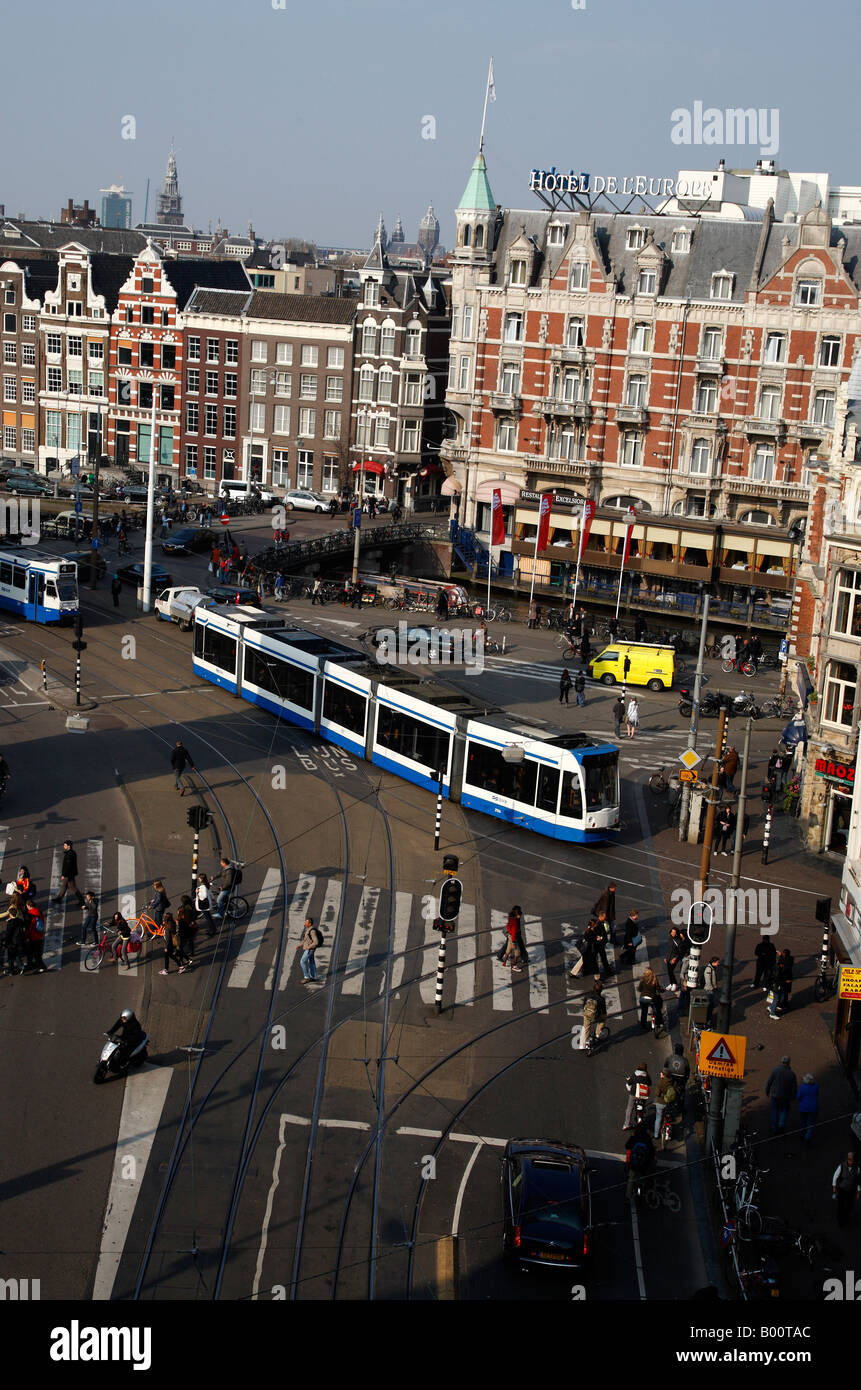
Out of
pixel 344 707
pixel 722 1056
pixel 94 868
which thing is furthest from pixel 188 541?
pixel 722 1056

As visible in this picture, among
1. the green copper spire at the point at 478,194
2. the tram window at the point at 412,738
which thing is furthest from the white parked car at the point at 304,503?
the tram window at the point at 412,738

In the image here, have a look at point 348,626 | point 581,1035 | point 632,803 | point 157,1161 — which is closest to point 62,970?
point 157,1161

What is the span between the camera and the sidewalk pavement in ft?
67.4

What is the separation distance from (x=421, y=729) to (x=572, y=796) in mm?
5113

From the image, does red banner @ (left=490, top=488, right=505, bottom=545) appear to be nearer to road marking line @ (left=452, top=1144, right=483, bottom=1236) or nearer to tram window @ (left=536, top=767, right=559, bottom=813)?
tram window @ (left=536, top=767, right=559, bottom=813)

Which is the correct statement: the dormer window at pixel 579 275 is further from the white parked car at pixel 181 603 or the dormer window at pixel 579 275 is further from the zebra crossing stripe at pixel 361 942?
the zebra crossing stripe at pixel 361 942

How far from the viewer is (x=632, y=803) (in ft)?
128

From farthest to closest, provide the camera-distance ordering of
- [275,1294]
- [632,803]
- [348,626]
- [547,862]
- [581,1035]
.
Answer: [348,626]
[632,803]
[547,862]
[581,1035]
[275,1294]

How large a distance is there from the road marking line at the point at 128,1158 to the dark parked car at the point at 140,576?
38.4 metres

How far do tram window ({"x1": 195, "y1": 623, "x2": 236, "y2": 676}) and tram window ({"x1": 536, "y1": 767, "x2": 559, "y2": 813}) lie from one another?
14374mm

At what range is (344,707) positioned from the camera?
40312mm

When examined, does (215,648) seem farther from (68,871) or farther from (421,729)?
(68,871)

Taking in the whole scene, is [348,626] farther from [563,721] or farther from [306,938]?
[306,938]

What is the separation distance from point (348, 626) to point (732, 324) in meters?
24.0
